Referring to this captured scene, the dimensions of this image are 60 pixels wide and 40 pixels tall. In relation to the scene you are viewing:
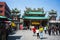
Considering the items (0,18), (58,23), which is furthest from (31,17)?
(0,18)

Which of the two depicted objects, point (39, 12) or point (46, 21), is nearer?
point (46, 21)

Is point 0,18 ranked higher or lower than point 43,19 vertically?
higher

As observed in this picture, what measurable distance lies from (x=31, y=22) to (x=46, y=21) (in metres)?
5.60

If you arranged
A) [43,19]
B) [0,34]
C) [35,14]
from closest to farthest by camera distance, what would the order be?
[0,34] → [43,19] → [35,14]

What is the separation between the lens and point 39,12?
7725 cm

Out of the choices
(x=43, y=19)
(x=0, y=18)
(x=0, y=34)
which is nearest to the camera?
(x=0, y=34)

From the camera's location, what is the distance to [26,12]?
250 ft

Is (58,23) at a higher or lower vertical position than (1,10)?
lower

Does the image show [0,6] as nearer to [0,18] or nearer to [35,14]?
[35,14]

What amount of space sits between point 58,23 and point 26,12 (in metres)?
13.1

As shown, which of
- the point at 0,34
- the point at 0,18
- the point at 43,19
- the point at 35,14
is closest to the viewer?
the point at 0,34

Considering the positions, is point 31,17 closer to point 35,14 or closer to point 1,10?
point 35,14

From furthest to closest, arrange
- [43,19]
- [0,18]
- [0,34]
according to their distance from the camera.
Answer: [43,19] < [0,18] < [0,34]

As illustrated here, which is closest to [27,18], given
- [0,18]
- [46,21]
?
[46,21]
